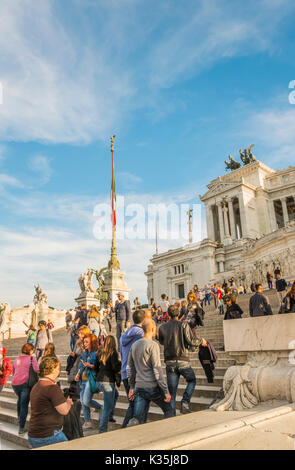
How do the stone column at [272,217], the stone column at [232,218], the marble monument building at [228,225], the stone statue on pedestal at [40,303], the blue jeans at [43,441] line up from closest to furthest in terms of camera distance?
the blue jeans at [43,441] < the stone statue on pedestal at [40,303] < the marble monument building at [228,225] < the stone column at [232,218] < the stone column at [272,217]

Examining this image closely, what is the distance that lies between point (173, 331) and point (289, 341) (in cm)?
160

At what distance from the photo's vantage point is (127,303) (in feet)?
30.7

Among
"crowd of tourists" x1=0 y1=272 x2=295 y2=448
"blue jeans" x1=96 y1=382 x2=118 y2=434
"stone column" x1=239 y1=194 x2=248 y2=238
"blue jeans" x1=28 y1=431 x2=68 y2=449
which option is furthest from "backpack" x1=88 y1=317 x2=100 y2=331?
"stone column" x1=239 y1=194 x2=248 y2=238

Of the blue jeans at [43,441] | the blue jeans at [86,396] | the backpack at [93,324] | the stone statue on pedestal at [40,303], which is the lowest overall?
the blue jeans at [43,441]

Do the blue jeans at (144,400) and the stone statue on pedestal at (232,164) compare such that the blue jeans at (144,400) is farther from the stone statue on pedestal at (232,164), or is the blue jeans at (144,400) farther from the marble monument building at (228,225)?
the stone statue on pedestal at (232,164)

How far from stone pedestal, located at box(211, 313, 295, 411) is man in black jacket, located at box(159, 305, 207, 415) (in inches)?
25.6

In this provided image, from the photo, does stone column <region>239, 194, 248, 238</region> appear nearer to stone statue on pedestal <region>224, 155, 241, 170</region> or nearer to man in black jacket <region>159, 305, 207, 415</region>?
stone statue on pedestal <region>224, 155, 241, 170</region>

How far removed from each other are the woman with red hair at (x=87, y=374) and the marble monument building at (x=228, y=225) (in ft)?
98.3

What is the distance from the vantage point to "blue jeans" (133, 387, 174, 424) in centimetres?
440

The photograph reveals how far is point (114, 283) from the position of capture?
76.6 ft

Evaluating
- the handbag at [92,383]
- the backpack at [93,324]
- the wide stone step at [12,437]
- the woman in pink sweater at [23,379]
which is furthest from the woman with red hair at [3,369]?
the backpack at [93,324]

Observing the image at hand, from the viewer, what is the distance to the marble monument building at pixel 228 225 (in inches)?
1727

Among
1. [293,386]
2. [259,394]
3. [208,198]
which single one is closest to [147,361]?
[259,394]
